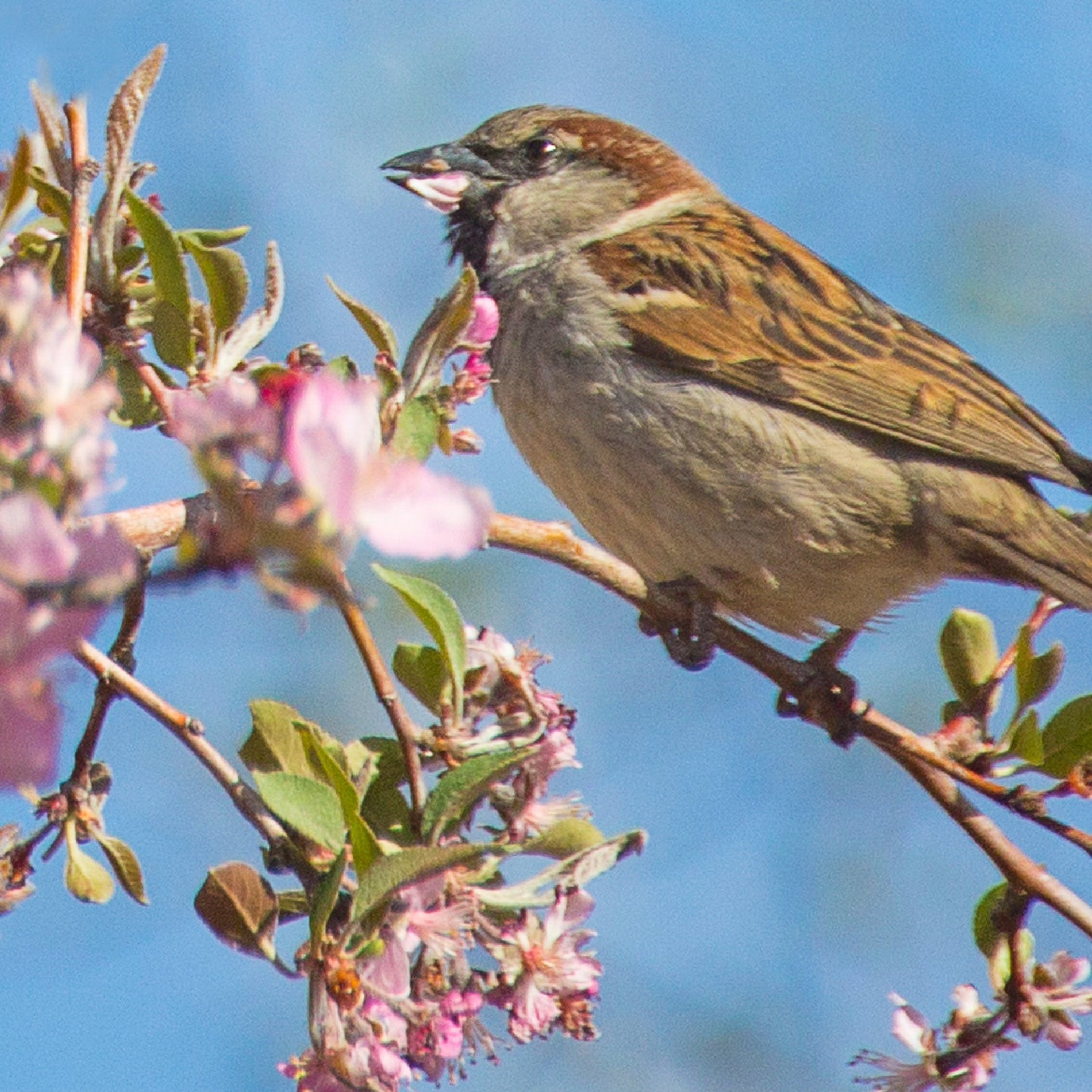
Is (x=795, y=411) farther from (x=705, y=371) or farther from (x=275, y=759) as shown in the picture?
(x=275, y=759)

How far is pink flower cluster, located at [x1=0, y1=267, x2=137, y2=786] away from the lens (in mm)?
654

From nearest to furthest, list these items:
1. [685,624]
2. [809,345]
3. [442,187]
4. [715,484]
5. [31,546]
Answer: [31,546]
[685,624]
[715,484]
[809,345]
[442,187]

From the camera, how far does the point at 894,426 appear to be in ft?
9.32

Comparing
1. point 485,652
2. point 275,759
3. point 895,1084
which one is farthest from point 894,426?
point 275,759

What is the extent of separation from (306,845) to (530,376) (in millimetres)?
1581

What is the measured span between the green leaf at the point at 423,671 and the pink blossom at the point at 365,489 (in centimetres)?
74

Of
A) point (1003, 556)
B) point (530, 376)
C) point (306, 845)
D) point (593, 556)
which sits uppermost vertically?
point (530, 376)

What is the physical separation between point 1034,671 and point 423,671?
77 centimetres

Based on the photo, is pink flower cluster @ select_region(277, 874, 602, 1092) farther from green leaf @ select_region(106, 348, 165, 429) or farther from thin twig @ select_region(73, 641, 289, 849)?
green leaf @ select_region(106, 348, 165, 429)

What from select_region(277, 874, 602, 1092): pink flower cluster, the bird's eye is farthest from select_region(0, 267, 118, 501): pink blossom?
the bird's eye

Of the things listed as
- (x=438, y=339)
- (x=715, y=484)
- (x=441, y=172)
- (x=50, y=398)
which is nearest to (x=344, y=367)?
(x=438, y=339)

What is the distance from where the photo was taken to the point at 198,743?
1375mm

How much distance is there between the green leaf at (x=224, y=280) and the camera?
163 cm

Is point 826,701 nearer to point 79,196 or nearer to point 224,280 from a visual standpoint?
point 224,280
